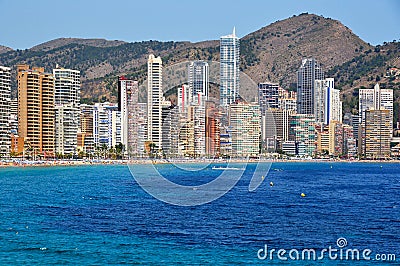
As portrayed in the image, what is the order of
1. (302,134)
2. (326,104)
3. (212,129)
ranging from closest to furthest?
(212,129) < (302,134) < (326,104)

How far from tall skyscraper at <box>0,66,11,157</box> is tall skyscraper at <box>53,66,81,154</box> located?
34.1 ft

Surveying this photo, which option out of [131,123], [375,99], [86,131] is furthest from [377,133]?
[131,123]

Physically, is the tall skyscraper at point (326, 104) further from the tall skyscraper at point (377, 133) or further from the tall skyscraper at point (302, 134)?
the tall skyscraper at point (302, 134)

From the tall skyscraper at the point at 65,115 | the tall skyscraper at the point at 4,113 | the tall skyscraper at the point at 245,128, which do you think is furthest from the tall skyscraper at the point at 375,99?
the tall skyscraper at the point at 4,113

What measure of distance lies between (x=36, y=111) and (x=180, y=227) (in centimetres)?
8323

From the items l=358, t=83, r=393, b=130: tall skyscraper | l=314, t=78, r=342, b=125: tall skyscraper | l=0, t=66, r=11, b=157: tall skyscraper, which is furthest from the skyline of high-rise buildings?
l=358, t=83, r=393, b=130: tall skyscraper

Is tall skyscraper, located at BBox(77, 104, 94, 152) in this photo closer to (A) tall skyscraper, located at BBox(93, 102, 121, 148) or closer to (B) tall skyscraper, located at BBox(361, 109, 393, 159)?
(A) tall skyscraper, located at BBox(93, 102, 121, 148)

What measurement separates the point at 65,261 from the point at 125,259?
1.92 metres

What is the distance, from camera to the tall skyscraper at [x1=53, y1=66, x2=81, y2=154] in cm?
11619

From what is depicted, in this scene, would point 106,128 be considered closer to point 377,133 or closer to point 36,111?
point 36,111

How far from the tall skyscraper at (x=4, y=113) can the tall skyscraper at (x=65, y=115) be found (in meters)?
10.4

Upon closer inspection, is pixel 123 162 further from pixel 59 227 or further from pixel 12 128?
pixel 59 227

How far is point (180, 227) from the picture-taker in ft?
105

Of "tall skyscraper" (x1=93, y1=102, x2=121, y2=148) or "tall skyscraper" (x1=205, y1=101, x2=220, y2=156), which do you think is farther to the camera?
"tall skyscraper" (x1=93, y1=102, x2=121, y2=148)
